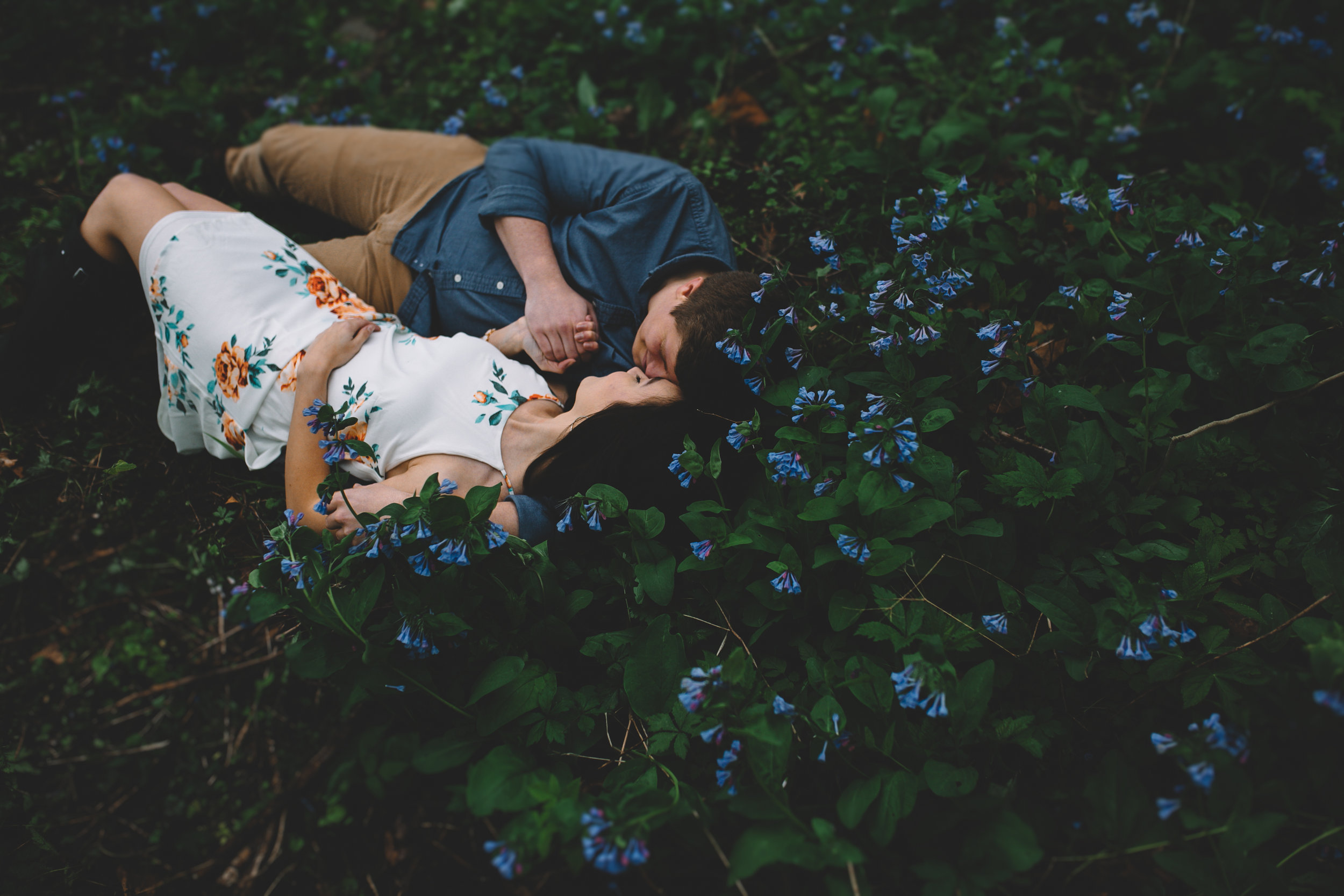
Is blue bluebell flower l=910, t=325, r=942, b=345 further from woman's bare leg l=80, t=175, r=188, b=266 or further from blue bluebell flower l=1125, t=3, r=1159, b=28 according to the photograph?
woman's bare leg l=80, t=175, r=188, b=266

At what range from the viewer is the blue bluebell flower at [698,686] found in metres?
1.43

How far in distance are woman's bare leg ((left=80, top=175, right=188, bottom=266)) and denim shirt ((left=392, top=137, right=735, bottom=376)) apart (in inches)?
32.9

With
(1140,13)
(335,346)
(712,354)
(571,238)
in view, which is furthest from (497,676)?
(1140,13)

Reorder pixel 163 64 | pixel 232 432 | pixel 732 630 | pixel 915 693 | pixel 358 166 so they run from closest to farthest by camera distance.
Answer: pixel 915 693
pixel 732 630
pixel 232 432
pixel 358 166
pixel 163 64

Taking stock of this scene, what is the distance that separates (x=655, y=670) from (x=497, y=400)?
40.7 inches

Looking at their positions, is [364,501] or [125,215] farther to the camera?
[125,215]

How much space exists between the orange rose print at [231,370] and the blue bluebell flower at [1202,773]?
2.72 meters

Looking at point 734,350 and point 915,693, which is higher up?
point 734,350

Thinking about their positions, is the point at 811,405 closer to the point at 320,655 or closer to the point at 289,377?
the point at 320,655

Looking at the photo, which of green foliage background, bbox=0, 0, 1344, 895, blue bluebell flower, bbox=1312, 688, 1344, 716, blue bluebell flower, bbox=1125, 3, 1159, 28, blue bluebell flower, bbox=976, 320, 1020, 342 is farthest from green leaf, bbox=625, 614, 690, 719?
blue bluebell flower, bbox=1125, 3, 1159, 28

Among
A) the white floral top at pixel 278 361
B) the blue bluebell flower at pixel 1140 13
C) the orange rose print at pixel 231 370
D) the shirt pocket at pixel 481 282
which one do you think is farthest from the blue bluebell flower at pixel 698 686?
the blue bluebell flower at pixel 1140 13

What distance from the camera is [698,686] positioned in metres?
1.43

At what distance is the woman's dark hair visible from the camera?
2.09 m

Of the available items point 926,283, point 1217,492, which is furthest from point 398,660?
point 1217,492
